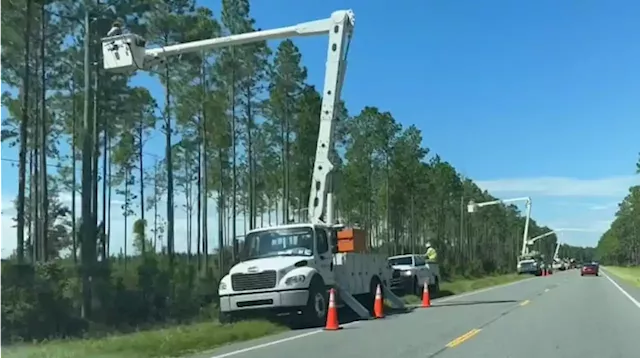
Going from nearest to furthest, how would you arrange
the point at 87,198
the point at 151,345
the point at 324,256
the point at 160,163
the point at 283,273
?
1. the point at 151,345
2. the point at 283,273
3. the point at 324,256
4. the point at 87,198
5. the point at 160,163

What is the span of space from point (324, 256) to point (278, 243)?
1255 mm

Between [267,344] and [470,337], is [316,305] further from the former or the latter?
[470,337]

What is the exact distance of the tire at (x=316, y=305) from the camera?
2144 centimetres

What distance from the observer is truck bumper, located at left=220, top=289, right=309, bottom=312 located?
20.9 m

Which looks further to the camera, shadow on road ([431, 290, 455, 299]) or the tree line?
the tree line

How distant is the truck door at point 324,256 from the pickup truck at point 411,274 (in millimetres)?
12920

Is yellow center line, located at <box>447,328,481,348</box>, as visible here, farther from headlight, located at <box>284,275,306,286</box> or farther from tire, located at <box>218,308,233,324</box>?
tire, located at <box>218,308,233,324</box>

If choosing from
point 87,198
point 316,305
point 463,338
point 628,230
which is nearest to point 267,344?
point 463,338

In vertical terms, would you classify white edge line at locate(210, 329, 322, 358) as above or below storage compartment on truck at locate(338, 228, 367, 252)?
below

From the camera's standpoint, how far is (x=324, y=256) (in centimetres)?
2253

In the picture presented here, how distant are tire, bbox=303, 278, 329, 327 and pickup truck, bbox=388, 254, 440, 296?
13533 millimetres

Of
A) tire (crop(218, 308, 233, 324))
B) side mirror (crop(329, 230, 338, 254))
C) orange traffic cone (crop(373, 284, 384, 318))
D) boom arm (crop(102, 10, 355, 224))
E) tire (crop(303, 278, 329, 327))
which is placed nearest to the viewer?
tire (crop(303, 278, 329, 327))

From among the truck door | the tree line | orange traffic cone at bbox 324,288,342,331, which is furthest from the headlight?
the tree line

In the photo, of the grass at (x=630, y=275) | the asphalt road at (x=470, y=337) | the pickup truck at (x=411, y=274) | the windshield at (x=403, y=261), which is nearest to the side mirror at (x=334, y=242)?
the asphalt road at (x=470, y=337)
